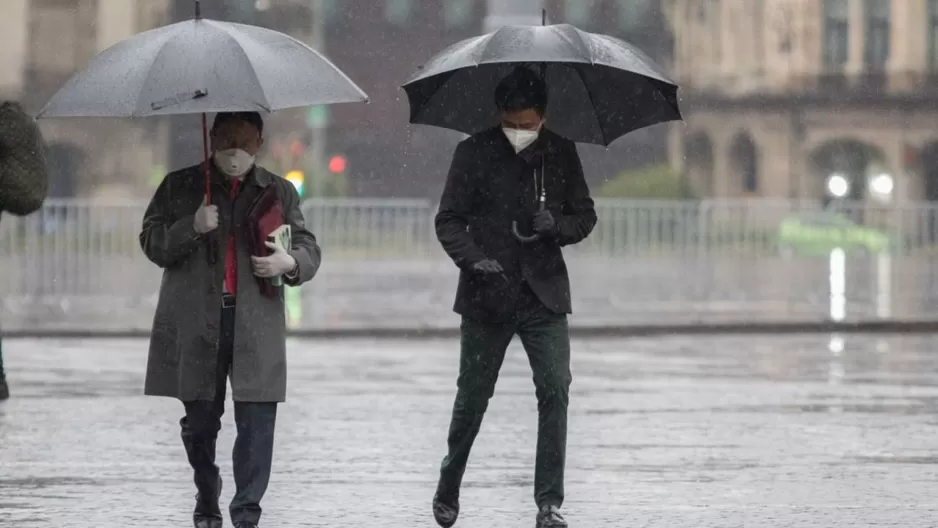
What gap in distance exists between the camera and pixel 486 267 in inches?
290

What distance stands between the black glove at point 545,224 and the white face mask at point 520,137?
0.28 metres

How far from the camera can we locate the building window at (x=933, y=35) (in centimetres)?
6481

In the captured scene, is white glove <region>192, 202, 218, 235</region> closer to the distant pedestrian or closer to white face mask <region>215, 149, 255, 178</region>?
white face mask <region>215, 149, 255, 178</region>

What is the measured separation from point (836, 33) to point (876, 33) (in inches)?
50.3

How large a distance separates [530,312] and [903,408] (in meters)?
5.76

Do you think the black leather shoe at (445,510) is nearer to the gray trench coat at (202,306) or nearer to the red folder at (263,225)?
the gray trench coat at (202,306)

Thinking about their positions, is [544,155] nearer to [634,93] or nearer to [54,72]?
[634,93]

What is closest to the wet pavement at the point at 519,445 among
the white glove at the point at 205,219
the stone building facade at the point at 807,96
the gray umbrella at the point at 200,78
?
the white glove at the point at 205,219

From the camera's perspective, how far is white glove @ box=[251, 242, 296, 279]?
23.4 feet

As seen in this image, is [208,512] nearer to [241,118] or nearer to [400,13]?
[241,118]

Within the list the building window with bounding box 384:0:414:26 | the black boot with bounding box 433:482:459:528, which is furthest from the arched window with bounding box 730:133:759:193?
the black boot with bounding box 433:482:459:528

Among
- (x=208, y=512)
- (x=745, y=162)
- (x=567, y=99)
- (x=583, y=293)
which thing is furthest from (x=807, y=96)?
(x=208, y=512)

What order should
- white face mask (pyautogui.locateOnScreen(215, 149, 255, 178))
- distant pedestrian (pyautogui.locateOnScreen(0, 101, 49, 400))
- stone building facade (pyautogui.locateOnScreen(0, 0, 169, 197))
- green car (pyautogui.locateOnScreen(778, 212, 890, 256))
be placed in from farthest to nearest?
stone building facade (pyautogui.locateOnScreen(0, 0, 169, 197)) → green car (pyautogui.locateOnScreen(778, 212, 890, 256)) → distant pedestrian (pyautogui.locateOnScreen(0, 101, 49, 400)) → white face mask (pyautogui.locateOnScreen(215, 149, 255, 178))

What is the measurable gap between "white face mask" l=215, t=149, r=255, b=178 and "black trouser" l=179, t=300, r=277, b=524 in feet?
1.63
